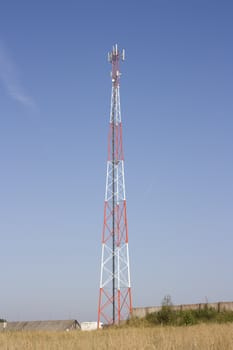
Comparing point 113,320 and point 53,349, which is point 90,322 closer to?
point 113,320

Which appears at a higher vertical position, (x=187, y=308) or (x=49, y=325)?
(x=187, y=308)

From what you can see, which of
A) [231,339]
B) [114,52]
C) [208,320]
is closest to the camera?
[231,339]

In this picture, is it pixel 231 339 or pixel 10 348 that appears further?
pixel 10 348

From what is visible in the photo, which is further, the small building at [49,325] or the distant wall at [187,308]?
→ the small building at [49,325]

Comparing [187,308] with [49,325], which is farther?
[49,325]

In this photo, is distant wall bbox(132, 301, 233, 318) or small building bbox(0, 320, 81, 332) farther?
small building bbox(0, 320, 81, 332)

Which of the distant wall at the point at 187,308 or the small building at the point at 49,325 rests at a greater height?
the distant wall at the point at 187,308

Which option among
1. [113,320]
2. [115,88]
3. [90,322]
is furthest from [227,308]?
[90,322]

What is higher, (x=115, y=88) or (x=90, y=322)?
(x=115, y=88)

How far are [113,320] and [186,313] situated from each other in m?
6.16

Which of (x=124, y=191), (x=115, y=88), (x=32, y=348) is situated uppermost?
(x=115, y=88)

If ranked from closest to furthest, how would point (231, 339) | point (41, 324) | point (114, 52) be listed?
point (231, 339), point (114, 52), point (41, 324)

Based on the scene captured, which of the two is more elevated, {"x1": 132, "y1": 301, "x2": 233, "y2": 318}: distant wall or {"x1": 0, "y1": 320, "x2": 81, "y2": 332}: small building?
{"x1": 132, "y1": 301, "x2": 233, "y2": 318}: distant wall

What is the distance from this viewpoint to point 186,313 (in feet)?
139
